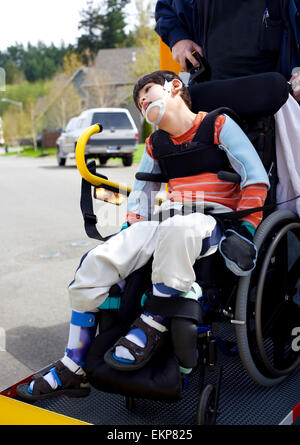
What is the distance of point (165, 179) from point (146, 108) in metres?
0.36

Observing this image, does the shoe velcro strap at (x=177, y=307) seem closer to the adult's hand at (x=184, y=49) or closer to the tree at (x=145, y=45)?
the adult's hand at (x=184, y=49)

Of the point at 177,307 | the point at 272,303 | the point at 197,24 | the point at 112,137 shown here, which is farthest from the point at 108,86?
the point at 177,307

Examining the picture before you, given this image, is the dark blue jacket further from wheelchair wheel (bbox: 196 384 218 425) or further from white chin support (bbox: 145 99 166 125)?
wheelchair wheel (bbox: 196 384 218 425)

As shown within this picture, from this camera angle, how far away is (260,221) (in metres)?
2.05

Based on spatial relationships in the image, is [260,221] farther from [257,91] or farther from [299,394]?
[299,394]

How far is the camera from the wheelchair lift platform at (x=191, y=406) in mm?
1907

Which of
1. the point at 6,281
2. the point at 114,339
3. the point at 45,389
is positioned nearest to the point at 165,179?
the point at 114,339

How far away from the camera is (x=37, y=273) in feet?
15.1

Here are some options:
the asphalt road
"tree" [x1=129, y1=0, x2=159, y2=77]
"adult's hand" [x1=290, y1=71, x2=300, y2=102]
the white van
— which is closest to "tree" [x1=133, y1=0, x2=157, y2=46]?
"tree" [x1=129, y1=0, x2=159, y2=77]

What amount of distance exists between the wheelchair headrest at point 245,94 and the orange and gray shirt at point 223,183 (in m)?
0.14

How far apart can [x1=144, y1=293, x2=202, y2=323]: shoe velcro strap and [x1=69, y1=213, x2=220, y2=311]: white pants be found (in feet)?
0.17

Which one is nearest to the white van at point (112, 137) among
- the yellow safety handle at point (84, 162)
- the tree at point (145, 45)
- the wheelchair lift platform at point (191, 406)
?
the tree at point (145, 45)

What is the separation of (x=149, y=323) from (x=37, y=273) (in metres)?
2.98

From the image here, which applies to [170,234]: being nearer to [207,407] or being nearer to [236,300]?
[236,300]
